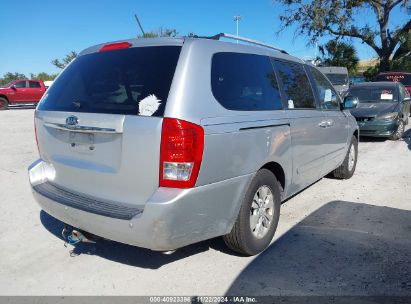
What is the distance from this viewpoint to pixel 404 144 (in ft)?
31.4

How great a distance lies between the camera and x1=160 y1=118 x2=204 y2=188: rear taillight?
2.69m

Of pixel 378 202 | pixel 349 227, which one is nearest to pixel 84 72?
pixel 349 227

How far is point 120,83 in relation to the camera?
306 cm

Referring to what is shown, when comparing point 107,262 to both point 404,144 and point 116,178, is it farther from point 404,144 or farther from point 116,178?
point 404,144

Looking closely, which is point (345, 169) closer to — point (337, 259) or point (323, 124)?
point (323, 124)

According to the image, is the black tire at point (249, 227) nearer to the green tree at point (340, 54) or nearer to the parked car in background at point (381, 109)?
the parked car in background at point (381, 109)

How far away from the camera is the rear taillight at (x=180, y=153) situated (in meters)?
2.69

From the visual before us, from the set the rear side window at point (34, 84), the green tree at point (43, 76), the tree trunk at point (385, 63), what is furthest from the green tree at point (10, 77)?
the tree trunk at point (385, 63)

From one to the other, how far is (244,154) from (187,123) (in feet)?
2.24

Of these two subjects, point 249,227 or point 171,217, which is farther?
point 249,227

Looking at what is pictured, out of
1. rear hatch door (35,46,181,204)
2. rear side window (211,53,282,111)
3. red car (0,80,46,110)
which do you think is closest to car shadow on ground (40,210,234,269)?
rear hatch door (35,46,181,204)

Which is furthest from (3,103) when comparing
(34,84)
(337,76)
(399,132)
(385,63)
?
(385,63)

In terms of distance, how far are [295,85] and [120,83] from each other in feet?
7.01

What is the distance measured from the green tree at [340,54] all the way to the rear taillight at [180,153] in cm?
3031
